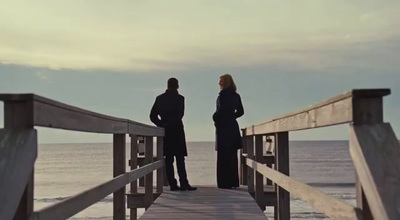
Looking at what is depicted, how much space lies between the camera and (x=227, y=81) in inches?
317

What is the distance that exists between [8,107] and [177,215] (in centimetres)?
384

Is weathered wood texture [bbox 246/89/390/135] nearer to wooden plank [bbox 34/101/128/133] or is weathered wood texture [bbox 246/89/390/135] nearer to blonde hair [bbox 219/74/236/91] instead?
wooden plank [bbox 34/101/128/133]

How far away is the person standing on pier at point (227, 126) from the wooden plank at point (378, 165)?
221 inches

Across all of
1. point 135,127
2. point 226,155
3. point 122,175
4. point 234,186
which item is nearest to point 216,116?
point 226,155

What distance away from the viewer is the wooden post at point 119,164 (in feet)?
14.8

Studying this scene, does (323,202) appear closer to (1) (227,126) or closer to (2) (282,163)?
(2) (282,163)

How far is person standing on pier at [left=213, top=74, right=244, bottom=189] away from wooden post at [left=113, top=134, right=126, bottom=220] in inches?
141

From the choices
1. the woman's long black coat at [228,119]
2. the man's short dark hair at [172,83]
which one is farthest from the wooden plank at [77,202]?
the woman's long black coat at [228,119]

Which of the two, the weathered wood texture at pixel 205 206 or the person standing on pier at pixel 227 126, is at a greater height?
the person standing on pier at pixel 227 126

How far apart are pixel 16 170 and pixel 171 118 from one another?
19.5ft

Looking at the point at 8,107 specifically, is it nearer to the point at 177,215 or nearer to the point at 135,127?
the point at 135,127

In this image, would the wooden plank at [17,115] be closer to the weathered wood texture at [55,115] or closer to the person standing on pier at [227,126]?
the weathered wood texture at [55,115]

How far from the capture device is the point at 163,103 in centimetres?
806

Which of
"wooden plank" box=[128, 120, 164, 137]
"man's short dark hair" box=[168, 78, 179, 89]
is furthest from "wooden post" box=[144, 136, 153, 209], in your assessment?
"man's short dark hair" box=[168, 78, 179, 89]
